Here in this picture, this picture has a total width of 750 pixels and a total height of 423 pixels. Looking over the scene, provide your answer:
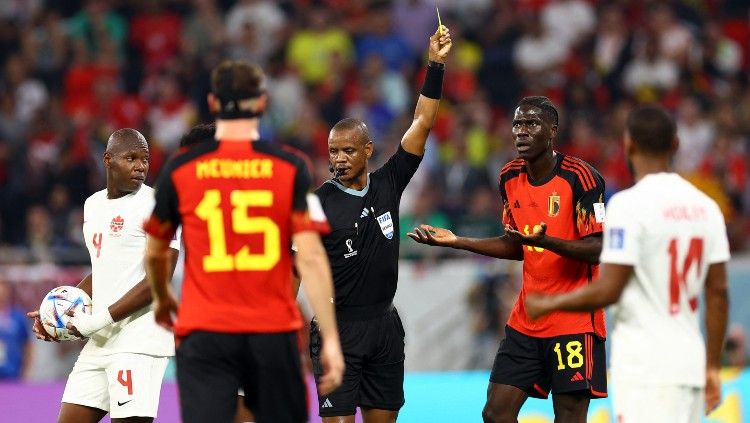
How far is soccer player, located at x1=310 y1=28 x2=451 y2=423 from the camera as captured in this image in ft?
26.2

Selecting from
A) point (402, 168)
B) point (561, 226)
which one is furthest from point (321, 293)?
point (402, 168)

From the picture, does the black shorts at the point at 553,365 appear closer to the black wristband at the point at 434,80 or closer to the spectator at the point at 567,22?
the black wristband at the point at 434,80

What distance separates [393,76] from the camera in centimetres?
1728

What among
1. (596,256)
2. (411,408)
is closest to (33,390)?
(411,408)

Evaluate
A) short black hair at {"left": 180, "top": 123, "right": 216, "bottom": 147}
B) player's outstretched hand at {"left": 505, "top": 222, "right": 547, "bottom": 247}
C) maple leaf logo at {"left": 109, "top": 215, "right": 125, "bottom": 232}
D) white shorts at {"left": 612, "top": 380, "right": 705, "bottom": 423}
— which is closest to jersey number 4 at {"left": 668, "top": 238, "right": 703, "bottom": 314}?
white shorts at {"left": 612, "top": 380, "right": 705, "bottom": 423}

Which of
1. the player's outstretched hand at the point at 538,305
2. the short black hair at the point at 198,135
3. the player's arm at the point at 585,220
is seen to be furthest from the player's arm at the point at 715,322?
the short black hair at the point at 198,135

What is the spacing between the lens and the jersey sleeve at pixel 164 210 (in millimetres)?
5801

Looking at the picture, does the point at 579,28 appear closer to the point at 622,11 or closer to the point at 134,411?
the point at 622,11

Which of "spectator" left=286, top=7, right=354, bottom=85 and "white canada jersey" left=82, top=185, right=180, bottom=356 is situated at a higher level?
"spectator" left=286, top=7, right=354, bottom=85

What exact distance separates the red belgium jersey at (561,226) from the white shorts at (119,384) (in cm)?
228

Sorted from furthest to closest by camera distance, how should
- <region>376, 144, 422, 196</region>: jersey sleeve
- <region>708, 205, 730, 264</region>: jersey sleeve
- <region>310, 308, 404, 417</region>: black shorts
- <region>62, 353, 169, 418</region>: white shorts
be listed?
<region>376, 144, 422, 196</region>: jersey sleeve → <region>310, 308, 404, 417</region>: black shorts → <region>62, 353, 169, 418</region>: white shorts → <region>708, 205, 730, 264</region>: jersey sleeve

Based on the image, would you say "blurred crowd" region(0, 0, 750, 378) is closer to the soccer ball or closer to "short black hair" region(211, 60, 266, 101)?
the soccer ball

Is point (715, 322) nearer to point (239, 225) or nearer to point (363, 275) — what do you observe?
A: point (239, 225)

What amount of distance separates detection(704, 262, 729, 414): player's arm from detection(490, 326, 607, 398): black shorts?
1.87 m
